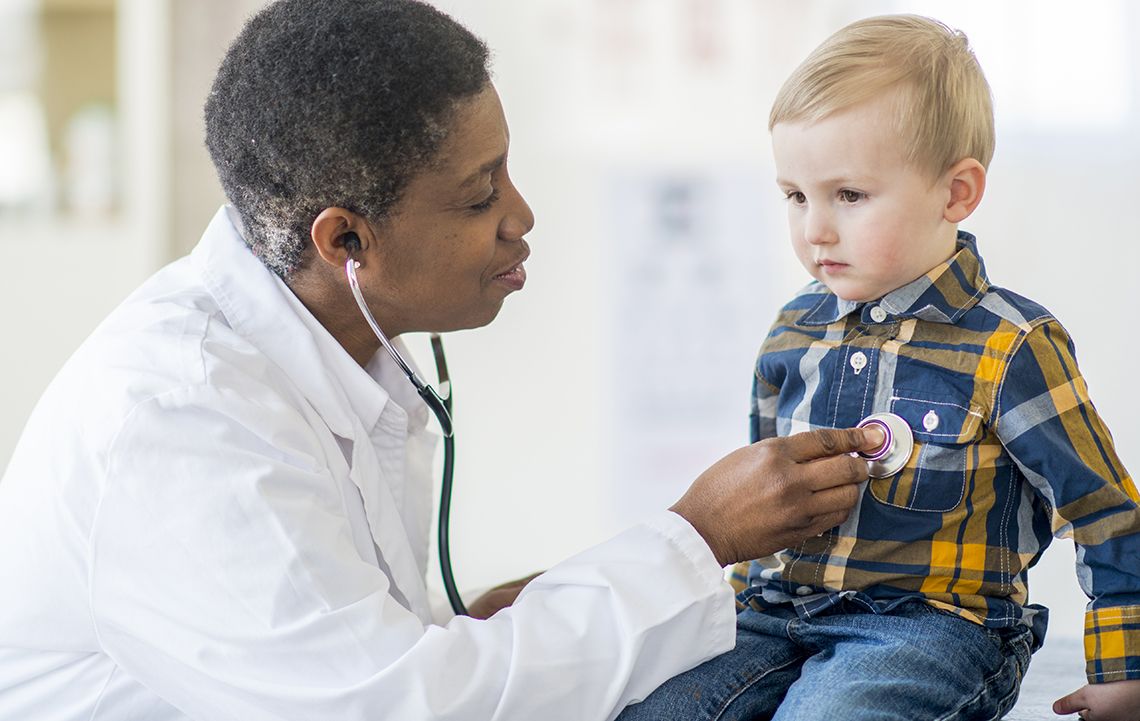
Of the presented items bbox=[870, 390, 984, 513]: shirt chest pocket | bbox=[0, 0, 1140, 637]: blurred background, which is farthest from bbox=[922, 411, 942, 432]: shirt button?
bbox=[0, 0, 1140, 637]: blurred background

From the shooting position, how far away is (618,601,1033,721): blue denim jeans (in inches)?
45.7

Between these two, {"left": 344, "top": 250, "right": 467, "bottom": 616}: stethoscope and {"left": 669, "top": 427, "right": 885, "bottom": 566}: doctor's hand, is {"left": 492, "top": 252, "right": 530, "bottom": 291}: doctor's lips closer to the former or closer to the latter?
{"left": 344, "top": 250, "right": 467, "bottom": 616}: stethoscope

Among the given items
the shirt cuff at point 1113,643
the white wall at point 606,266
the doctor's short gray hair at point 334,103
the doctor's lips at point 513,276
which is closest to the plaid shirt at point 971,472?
the shirt cuff at point 1113,643

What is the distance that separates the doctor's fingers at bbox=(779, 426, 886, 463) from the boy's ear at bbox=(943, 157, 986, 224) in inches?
9.8

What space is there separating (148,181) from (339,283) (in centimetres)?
217

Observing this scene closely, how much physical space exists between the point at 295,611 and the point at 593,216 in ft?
8.67

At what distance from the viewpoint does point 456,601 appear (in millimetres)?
1480

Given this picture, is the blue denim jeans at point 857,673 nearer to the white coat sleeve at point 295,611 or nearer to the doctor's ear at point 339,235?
the white coat sleeve at point 295,611

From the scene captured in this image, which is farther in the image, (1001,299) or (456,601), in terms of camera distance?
(456,601)

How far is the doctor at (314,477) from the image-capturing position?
1112 mm

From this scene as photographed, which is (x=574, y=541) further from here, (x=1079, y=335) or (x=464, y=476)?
(x=1079, y=335)

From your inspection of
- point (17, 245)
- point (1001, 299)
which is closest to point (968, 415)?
point (1001, 299)

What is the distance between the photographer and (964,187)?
4.22ft

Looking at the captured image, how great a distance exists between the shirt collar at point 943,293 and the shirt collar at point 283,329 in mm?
587
